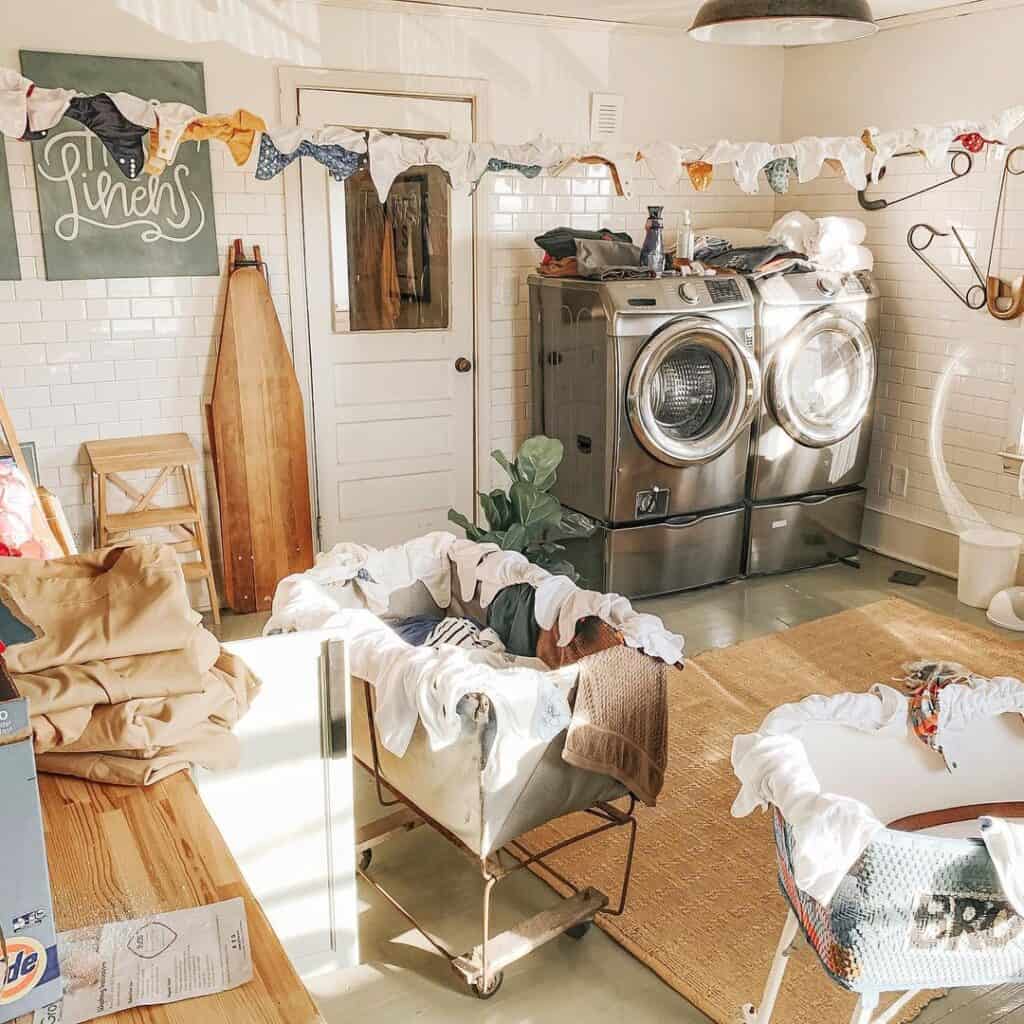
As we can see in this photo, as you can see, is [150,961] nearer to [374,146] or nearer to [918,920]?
[918,920]

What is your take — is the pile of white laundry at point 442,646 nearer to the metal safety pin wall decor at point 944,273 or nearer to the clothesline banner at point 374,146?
the clothesline banner at point 374,146

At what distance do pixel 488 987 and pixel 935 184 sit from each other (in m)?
4.15

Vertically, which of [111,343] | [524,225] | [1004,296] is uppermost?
[524,225]

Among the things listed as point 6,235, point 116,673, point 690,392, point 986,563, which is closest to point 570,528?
point 690,392

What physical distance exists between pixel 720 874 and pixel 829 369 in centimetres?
286

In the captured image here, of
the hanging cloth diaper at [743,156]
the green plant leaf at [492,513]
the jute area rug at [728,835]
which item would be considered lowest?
the jute area rug at [728,835]

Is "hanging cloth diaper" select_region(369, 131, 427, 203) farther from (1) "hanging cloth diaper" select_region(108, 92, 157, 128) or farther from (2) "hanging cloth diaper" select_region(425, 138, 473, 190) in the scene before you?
(1) "hanging cloth diaper" select_region(108, 92, 157, 128)

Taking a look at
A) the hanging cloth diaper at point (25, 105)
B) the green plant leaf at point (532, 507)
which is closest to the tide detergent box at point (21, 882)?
the hanging cloth diaper at point (25, 105)

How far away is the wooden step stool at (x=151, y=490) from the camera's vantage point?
415 cm

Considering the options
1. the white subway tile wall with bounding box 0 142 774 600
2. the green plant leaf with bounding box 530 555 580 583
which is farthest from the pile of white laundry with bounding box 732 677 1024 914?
the white subway tile wall with bounding box 0 142 774 600

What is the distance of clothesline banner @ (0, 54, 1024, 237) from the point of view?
2.96 m

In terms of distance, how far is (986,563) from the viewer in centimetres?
467

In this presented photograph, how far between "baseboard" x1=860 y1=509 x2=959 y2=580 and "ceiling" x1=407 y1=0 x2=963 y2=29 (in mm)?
2411

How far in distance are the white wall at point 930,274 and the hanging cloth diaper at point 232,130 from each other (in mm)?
3279
